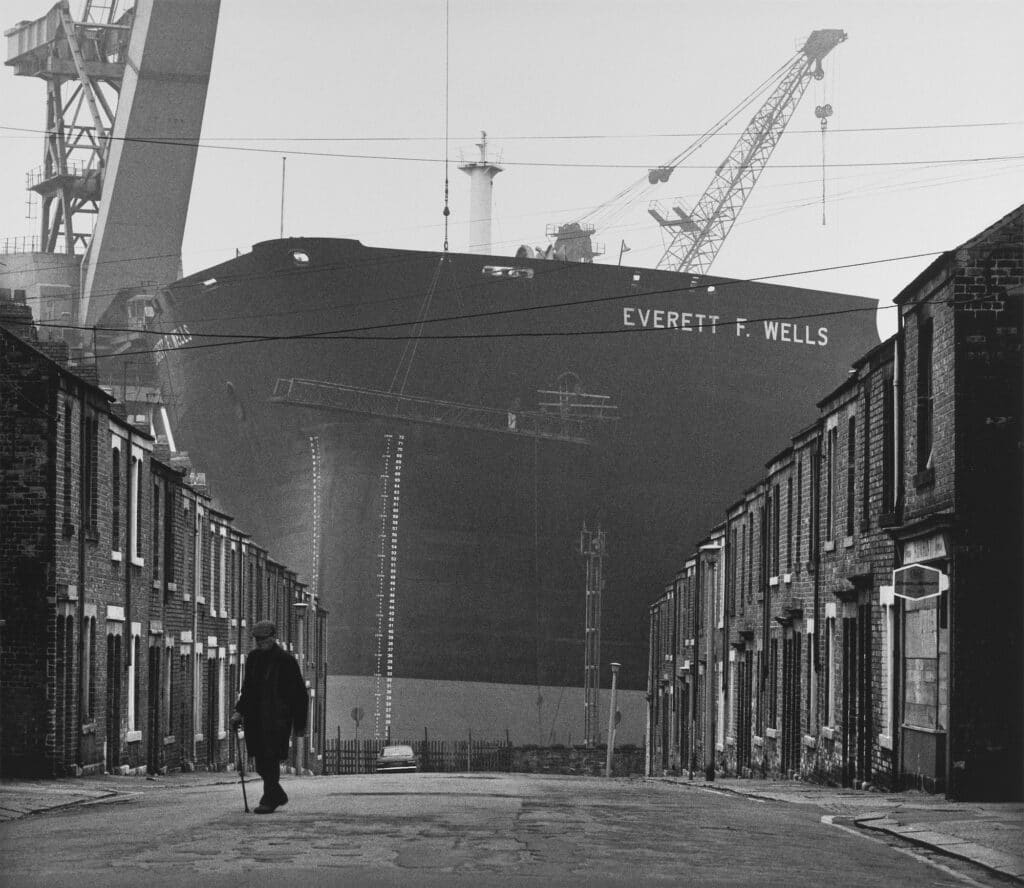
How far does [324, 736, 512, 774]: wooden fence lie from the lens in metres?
58.4

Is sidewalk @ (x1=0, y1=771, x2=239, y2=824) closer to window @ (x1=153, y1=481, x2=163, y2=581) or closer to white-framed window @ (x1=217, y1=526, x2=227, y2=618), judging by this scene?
window @ (x1=153, y1=481, x2=163, y2=581)

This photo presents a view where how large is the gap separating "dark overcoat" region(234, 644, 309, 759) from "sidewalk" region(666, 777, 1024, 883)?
4.94 m

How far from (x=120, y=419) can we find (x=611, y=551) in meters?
40.6

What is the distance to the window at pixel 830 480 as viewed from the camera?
26.3m

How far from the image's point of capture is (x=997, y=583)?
1817 cm

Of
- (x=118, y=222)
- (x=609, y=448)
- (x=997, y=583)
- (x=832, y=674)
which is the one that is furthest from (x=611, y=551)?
(x=997, y=583)

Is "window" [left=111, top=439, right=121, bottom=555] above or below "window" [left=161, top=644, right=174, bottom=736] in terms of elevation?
above

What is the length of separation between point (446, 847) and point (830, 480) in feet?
56.4

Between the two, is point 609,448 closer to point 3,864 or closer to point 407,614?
point 407,614

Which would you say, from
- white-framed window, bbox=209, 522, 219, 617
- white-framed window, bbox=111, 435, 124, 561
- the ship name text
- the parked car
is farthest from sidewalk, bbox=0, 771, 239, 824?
the ship name text

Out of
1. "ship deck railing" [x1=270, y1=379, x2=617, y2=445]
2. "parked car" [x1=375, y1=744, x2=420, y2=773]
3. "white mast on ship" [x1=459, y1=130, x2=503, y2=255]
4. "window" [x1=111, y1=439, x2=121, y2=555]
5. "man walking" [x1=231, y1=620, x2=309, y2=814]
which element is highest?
"white mast on ship" [x1=459, y1=130, x2=503, y2=255]

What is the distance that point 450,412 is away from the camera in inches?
2534

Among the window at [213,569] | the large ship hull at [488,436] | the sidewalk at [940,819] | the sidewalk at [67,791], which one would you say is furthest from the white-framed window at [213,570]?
the large ship hull at [488,436]

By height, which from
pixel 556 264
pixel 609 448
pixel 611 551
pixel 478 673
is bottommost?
pixel 478 673
